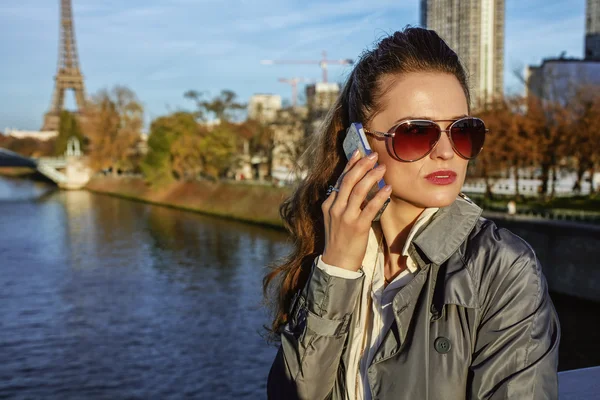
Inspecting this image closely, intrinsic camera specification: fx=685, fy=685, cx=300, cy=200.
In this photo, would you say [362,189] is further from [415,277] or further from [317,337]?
[317,337]

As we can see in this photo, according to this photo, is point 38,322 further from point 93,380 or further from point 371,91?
point 371,91

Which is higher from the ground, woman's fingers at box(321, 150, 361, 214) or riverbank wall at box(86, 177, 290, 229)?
woman's fingers at box(321, 150, 361, 214)

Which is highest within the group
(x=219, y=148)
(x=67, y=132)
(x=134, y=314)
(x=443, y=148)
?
(x=67, y=132)

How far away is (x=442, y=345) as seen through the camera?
1.45 meters

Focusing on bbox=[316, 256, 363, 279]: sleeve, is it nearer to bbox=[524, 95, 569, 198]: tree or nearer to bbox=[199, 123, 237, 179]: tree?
bbox=[524, 95, 569, 198]: tree

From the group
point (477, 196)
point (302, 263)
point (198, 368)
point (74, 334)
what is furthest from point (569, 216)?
point (302, 263)

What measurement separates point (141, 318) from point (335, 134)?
1387cm

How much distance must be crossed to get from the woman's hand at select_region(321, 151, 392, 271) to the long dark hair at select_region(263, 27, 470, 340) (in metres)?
0.22

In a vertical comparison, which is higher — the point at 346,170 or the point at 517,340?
the point at 346,170

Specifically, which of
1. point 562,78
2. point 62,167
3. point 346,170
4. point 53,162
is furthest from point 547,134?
point 62,167

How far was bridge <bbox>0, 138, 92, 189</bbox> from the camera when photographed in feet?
219

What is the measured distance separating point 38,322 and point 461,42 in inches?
4067

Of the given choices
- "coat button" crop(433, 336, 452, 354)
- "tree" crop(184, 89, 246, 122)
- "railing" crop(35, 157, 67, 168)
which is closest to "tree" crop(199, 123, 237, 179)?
"tree" crop(184, 89, 246, 122)

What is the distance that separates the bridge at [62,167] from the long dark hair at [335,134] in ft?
221
